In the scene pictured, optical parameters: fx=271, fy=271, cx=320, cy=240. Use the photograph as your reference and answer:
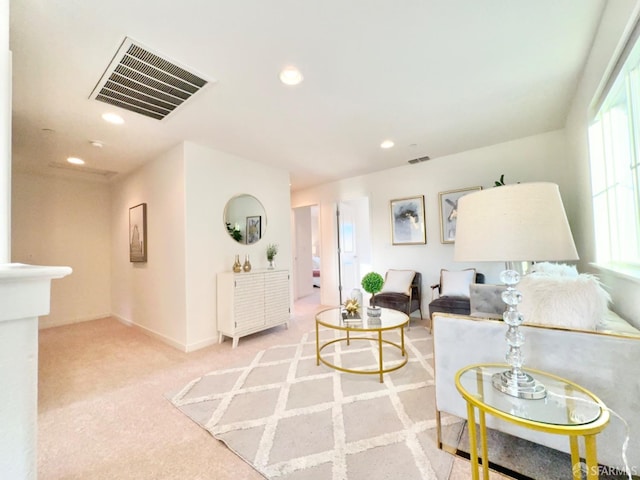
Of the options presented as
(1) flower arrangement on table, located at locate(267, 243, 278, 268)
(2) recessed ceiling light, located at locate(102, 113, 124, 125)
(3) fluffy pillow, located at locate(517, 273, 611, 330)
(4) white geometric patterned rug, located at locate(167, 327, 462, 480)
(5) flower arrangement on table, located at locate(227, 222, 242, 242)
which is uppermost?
(2) recessed ceiling light, located at locate(102, 113, 124, 125)

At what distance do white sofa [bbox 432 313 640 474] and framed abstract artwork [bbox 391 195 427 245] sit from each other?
9.30ft

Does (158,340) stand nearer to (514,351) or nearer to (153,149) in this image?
(153,149)

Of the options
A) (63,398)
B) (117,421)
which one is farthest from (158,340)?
(117,421)

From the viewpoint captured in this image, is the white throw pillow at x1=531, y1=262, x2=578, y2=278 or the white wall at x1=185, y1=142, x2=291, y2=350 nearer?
the white throw pillow at x1=531, y1=262, x2=578, y2=278

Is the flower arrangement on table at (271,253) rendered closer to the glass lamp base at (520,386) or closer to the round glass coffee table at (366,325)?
the round glass coffee table at (366,325)

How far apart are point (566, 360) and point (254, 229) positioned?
343 centimetres

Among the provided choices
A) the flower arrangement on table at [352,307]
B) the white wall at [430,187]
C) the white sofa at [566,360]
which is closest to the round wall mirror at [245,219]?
the white wall at [430,187]

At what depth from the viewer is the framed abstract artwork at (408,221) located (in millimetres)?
4215

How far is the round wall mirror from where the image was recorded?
3.61 meters

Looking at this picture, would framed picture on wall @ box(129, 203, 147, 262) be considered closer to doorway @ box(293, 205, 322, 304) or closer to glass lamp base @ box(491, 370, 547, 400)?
doorway @ box(293, 205, 322, 304)

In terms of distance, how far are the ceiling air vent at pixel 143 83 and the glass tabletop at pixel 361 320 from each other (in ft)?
7.33

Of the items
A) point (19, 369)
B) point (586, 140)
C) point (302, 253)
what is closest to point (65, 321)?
point (302, 253)

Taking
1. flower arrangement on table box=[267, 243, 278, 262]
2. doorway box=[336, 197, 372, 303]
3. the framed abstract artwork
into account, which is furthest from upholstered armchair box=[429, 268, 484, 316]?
flower arrangement on table box=[267, 243, 278, 262]

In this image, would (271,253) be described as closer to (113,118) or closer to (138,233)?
(138,233)
